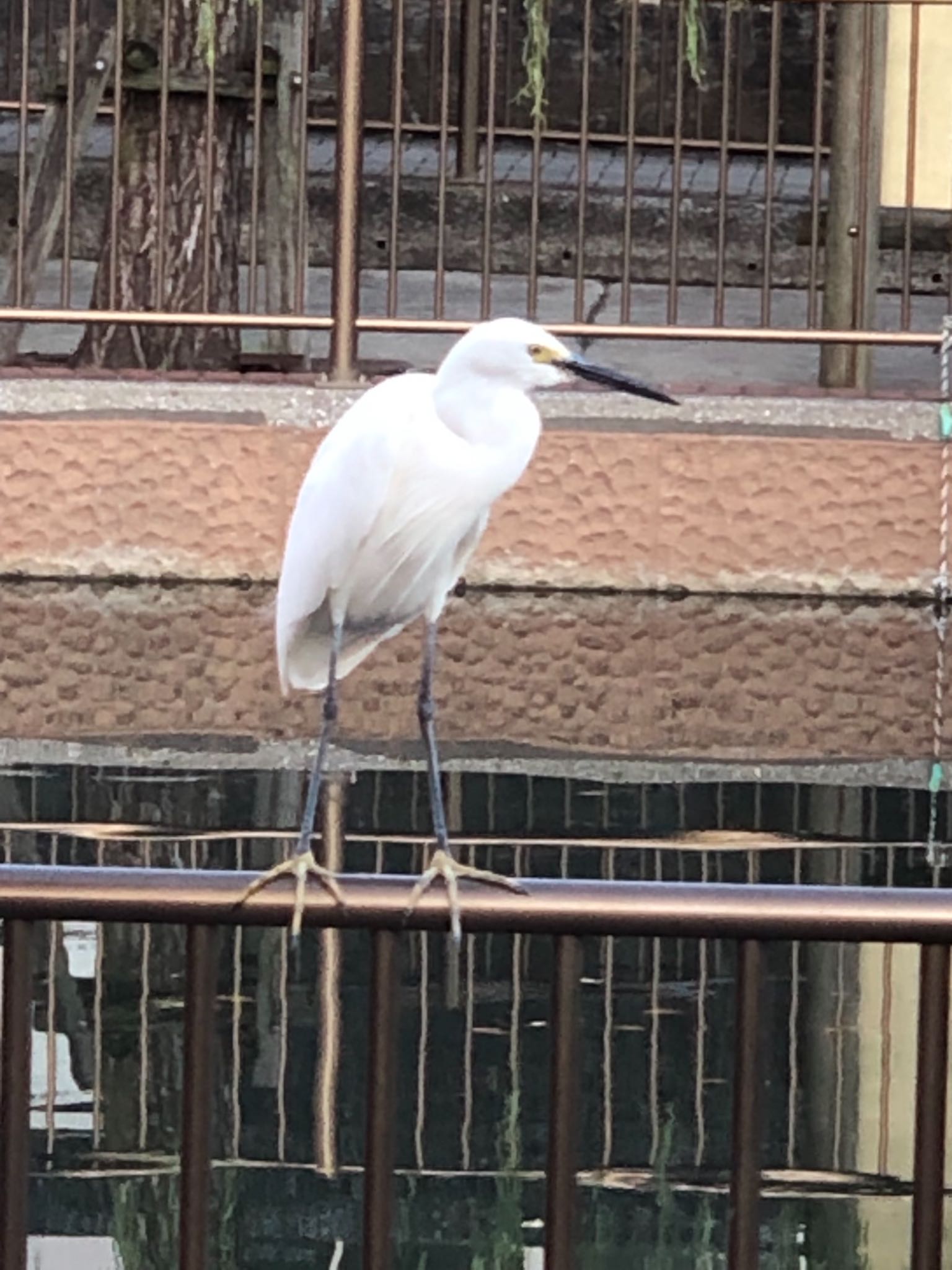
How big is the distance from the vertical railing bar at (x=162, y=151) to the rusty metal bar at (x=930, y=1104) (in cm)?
695

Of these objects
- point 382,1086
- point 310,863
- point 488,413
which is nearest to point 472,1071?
point 488,413

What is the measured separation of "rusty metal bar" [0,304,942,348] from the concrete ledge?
0.22 meters

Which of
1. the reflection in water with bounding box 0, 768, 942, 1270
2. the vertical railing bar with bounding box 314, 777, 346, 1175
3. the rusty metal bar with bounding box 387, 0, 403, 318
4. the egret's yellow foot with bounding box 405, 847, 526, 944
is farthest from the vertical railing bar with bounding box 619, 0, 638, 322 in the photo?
the egret's yellow foot with bounding box 405, 847, 526, 944

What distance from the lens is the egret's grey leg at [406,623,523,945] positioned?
8.30 feet

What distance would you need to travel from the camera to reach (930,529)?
30.7ft

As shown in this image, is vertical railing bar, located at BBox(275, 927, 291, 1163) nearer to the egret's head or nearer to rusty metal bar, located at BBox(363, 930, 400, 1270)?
the egret's head

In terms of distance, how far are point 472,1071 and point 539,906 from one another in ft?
7.16

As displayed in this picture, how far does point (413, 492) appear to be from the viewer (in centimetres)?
375

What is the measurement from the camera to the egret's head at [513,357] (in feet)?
11.5

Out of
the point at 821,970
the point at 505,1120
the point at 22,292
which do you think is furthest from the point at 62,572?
the point at 505,1120

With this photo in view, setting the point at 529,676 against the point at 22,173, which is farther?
the point at 22,173

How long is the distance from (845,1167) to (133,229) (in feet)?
20.0

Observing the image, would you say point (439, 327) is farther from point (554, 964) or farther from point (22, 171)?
point (554, 964)

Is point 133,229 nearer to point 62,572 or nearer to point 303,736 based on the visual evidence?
point 62,572
